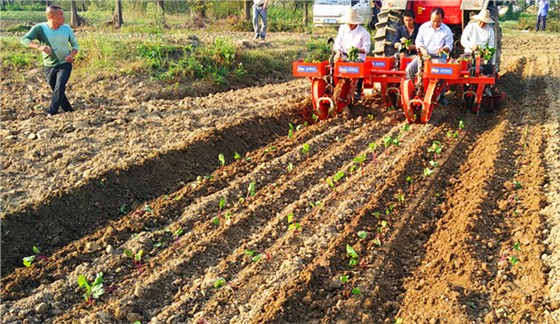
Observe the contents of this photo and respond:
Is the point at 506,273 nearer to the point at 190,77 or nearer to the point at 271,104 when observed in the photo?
the point at 271,104

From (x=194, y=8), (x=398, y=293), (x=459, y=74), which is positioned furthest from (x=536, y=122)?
(x=194, y=8)

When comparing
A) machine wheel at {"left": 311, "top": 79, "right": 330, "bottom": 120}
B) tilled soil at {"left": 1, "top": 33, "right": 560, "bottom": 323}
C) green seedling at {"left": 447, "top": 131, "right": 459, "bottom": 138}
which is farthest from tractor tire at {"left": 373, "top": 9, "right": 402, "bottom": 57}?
green seedling at {"left": 447, "top": 131, "right": 459, "bottom": 138}

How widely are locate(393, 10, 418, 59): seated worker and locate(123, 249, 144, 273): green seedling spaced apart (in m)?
6.11

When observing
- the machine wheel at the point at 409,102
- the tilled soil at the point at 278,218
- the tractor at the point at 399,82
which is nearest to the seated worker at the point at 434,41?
the tractor at the point at 399,82

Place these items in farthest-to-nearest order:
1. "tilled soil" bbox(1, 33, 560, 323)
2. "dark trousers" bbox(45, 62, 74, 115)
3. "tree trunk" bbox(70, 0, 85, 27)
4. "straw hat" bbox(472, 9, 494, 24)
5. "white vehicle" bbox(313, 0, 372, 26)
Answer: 1. "white vehicle" bbox(313, 0, 372, 26)
2. "tree trunk" bbox(70, 0, 85, 27)
3. "straw hat" bbox(472, 9, 494, 24)
4. "dark trousers" bbox(45, 62, 74, 115)
5. "tilled soil" bbox(1, 33, 560, 323)

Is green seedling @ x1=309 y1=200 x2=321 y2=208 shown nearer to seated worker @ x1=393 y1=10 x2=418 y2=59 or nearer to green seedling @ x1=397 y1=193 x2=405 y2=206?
green seedling @ x1=397 y1=193 x2=405 y2=206

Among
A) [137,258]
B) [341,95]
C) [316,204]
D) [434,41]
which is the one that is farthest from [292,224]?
[434,41]

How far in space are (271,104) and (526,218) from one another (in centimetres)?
477

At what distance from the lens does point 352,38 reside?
9539 mm

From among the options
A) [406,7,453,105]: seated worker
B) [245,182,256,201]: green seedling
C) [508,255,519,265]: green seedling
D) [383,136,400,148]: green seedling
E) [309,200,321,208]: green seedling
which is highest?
[406,7,453,105]: seated worker

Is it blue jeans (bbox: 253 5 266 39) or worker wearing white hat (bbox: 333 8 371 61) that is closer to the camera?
worker wearing white hat (bbox: 333 8 371 61)

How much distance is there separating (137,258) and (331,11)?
1717cm

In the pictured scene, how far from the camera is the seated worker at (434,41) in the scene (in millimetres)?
9219

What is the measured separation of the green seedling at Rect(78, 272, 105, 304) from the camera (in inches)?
179
